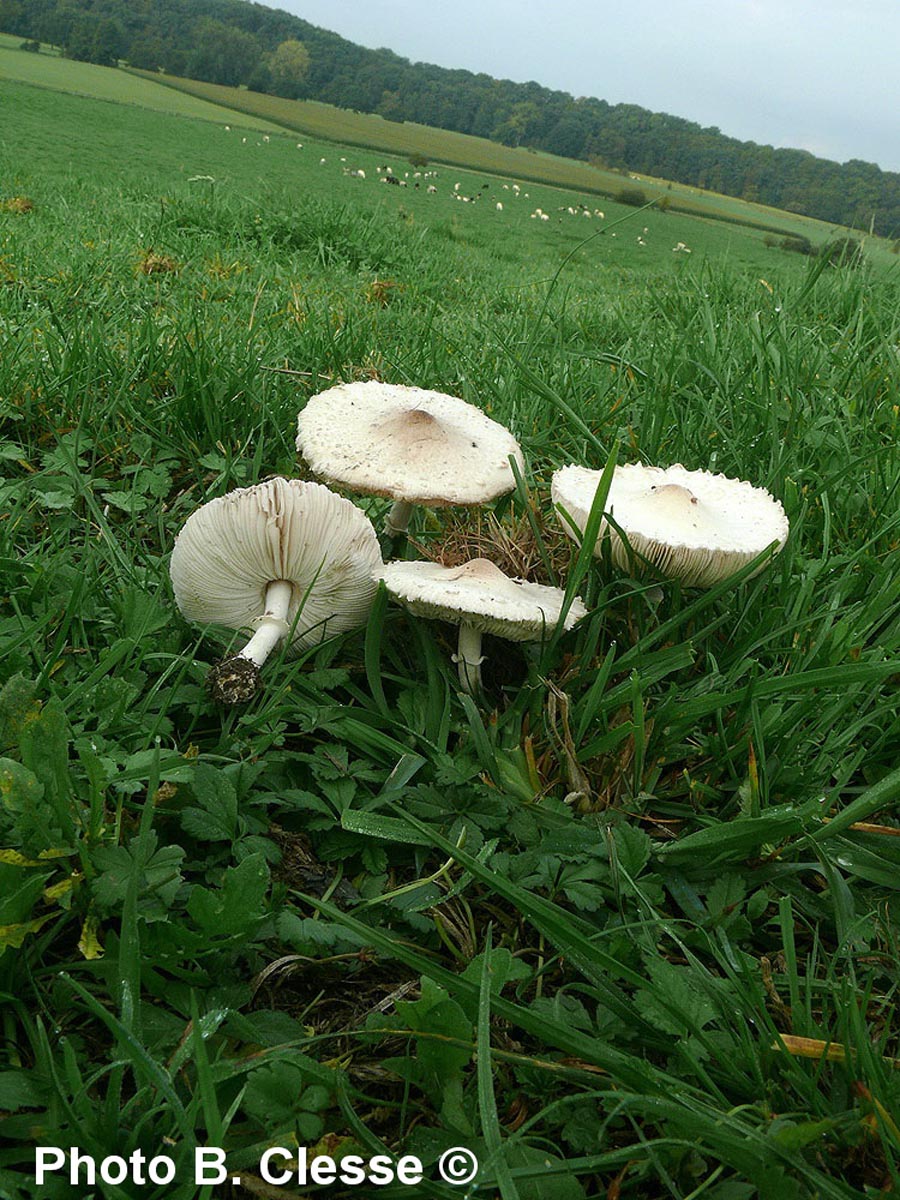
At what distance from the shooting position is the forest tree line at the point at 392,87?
184 feet

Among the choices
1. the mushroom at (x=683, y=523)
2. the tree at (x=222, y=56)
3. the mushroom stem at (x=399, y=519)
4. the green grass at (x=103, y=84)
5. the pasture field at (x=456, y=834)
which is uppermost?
the tree at (x=222, y=56)

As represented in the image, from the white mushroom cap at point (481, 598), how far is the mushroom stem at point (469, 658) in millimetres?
28

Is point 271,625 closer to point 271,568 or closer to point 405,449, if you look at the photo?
point 271,568

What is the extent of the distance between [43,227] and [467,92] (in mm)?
82902

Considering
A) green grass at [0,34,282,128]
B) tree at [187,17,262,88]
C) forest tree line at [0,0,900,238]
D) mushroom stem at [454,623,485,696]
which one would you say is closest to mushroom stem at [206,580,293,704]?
mushroom stem at [454,623,485,696]

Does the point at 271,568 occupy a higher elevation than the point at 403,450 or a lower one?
lower

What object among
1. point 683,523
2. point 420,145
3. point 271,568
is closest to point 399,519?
point 271,568

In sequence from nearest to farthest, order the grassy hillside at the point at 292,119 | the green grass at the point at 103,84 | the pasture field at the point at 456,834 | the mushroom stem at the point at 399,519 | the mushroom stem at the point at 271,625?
the pasture field at the point at 456,834
the mushroom stem at the point at 271,625
the mushroom stem at the point at 399,519
the green grass at the point at 103,84
the grassy hillside at the point at 292,119

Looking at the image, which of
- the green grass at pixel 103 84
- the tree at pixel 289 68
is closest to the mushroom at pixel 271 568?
the green grass at pixel 103 84

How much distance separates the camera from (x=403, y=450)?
7.89ft

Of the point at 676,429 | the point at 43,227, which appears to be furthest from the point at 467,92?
the point at 676,429

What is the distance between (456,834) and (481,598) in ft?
1.85

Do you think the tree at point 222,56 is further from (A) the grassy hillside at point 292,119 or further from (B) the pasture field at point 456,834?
(B) the pasture field at point 456,834

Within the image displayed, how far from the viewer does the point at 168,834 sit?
179 centimetres
